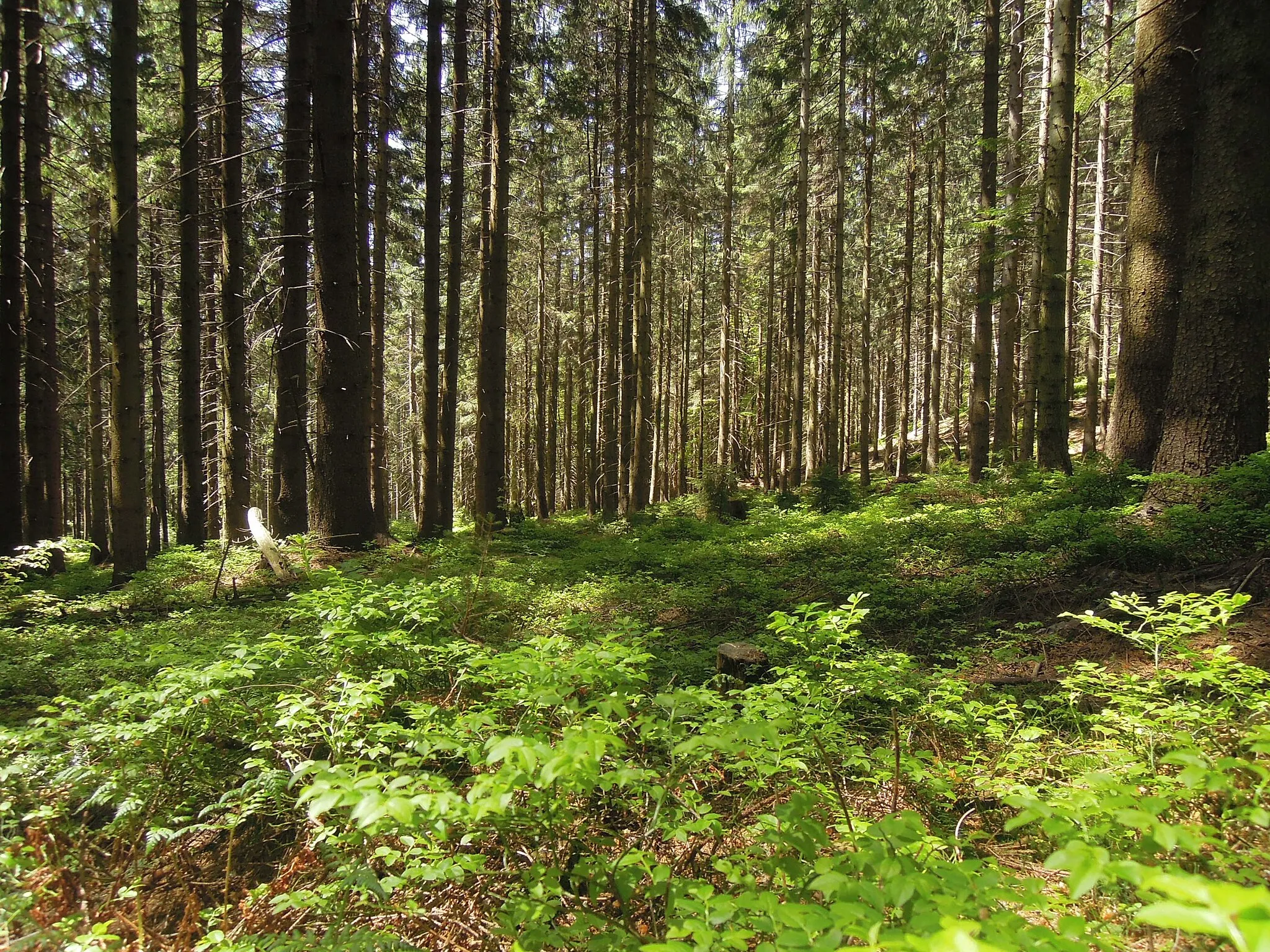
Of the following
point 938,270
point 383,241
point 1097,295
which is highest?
point 938,270

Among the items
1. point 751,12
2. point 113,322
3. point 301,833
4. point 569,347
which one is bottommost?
point 301,833

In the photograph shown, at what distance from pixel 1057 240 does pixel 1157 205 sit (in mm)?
1957

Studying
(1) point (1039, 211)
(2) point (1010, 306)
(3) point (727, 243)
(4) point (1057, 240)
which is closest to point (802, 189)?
(3) point (727, 243)

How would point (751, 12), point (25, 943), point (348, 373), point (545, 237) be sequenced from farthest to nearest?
point (545, 237), point (751, 12), point (348, 373), point (25, 943)

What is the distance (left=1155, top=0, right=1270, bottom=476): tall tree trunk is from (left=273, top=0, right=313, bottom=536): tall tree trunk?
10.4m

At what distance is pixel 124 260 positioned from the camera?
27.0ft

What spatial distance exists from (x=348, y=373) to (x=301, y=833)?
5.60 m

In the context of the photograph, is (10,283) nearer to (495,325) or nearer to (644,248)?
(495,325)

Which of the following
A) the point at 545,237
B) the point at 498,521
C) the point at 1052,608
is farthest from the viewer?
the point at 545,237

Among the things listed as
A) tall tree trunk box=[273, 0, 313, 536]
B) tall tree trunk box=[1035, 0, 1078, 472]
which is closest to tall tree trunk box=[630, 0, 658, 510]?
tall tree trunk box=[273, 0, 313, 536]

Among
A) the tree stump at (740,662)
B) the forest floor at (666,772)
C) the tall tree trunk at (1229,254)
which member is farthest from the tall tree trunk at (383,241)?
the tall tree trunk at (1229,254)

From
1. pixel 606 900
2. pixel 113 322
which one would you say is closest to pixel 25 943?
pixel 606 900

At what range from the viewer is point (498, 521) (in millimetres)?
12336

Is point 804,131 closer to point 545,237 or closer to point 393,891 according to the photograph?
point 545,237
